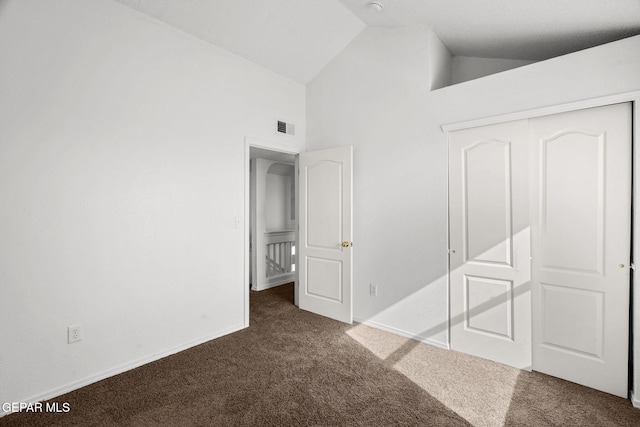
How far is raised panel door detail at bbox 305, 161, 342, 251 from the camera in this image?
366cm

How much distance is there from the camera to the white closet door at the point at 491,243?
101 inches

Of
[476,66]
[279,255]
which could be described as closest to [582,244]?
[476,66]

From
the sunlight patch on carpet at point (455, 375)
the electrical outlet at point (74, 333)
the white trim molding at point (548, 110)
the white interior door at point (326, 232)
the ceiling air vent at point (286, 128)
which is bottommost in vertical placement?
the sunlight patch on carpet at point (455, 375)

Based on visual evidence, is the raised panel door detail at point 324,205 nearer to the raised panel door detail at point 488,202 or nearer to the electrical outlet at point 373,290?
the electrical outlet at point 373,290

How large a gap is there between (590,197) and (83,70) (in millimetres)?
3906

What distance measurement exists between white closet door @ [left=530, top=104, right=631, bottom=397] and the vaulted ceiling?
0.68 metres

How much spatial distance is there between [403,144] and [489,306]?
174cm

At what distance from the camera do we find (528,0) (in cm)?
218

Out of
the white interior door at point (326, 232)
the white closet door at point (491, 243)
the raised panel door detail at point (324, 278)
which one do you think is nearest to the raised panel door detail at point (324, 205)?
the white interior door at point (326, 232)

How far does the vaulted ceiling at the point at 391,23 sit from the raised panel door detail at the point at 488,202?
0.96 meters

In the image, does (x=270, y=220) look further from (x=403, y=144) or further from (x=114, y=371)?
(x=114, y=371)

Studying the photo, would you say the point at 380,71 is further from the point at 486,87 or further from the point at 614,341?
the point at 614,341

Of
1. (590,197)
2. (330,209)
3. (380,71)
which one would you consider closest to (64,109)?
(330,209)

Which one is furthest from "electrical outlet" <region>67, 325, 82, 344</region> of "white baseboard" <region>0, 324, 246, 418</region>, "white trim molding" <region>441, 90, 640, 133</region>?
"white trim molding" <region>441, 90, 640, 133</region>
